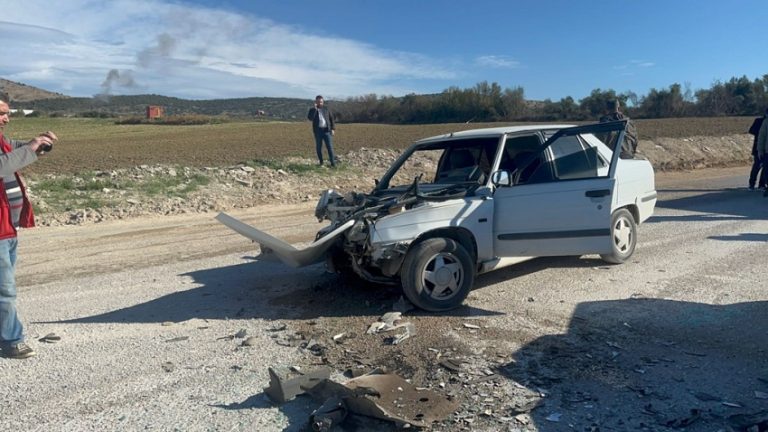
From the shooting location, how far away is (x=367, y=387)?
3916mm

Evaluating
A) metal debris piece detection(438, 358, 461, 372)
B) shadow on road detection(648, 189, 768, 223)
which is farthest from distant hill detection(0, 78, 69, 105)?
metal debris piece detection(438, 358, 461, 372)

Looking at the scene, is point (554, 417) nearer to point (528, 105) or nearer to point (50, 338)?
point (50, 338)

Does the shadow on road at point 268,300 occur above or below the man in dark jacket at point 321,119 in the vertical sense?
below

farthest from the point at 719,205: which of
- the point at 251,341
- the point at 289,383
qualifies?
the point at 289,383

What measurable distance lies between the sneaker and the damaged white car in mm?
2038

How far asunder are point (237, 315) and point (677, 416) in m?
3.83

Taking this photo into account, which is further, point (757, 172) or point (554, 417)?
point (757, 172)

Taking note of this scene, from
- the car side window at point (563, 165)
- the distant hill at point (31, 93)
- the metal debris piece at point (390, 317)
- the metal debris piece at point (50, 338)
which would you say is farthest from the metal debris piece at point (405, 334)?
Answer: the distant hill at point (31, 93)

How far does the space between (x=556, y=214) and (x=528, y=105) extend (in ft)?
252

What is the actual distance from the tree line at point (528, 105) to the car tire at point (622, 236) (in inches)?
1924

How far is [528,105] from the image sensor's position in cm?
7950

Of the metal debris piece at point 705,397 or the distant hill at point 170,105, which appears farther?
the distant hill at point 170,105

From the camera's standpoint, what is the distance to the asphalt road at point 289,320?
385 centimetres

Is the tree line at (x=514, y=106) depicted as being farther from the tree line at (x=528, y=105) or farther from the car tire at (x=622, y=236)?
the car tire at (x=622, y=236)
